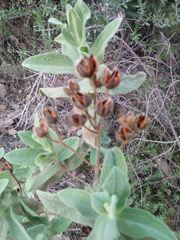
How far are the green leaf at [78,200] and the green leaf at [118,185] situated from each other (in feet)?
0.27

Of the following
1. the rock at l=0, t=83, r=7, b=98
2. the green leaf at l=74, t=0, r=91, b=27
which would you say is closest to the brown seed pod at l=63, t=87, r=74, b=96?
the green leaf at l=74, t=0, r=91, b=27

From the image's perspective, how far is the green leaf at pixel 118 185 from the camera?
22.4 inches

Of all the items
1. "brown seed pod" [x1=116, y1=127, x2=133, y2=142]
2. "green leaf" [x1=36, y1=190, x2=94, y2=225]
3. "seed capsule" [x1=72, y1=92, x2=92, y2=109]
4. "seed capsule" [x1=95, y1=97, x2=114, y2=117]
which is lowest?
"green leaf" [x1=36, y1=190, x2=94, y2=225]

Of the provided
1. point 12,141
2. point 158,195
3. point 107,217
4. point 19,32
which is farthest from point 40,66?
point 19,32

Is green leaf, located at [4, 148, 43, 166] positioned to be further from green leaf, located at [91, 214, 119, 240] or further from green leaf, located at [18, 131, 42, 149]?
green leaf, located at [91, 214, 119, 240]

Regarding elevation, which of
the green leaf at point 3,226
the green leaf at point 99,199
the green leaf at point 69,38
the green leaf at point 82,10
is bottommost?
the green leaf at point 3,226

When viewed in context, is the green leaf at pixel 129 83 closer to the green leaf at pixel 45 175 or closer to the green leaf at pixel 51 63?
the green leaf at pixel 51 63

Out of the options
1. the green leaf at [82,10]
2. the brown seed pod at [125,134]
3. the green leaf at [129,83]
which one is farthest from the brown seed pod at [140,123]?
the green leaf at [82,10]

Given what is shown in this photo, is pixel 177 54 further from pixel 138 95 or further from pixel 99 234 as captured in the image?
pixel 99 234

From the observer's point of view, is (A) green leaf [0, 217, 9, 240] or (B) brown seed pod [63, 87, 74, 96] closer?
(B) brown seed pod [63, 87, 74, 96]

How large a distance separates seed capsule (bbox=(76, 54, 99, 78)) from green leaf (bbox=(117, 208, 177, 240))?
14.0 inches

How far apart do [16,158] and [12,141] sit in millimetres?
1501

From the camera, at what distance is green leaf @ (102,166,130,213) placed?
569 millimetres

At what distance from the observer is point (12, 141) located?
7.83 ft
